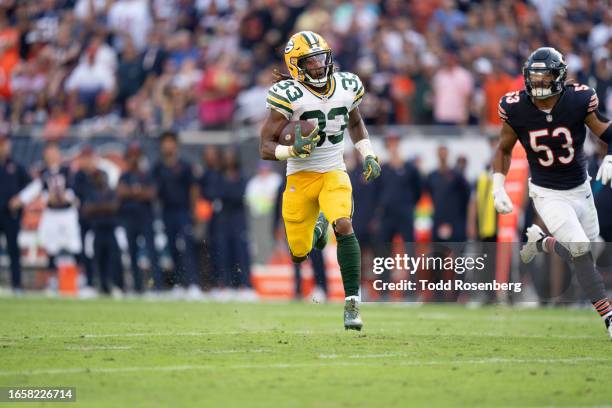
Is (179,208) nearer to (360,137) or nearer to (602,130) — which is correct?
(360,137)

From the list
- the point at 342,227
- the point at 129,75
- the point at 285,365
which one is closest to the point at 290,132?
the point at 342,227

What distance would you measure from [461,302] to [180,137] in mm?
4939

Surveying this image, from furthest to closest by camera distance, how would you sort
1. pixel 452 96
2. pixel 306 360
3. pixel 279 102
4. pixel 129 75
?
pixel 129 75 → pixel 452 96 → pixel 279 102 → pixel 306 360

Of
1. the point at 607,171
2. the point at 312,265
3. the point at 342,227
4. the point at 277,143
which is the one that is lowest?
the point at 312,265

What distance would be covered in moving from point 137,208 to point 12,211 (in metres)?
1.63

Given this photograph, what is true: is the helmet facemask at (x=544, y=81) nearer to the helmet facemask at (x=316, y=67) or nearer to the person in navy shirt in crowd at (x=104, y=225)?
the helmet facemask at (x=316, y=67)

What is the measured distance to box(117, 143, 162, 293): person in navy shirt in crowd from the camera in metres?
15.7

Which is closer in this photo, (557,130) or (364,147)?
(557,130)

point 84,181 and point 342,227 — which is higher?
point 84,181

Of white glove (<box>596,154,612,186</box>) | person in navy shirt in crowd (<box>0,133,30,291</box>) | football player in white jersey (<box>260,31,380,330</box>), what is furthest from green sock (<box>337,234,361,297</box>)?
person in navy shirt in crowd (<box>0,133,30,291</box>)


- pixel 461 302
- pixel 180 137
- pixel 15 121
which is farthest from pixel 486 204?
pixel 15 121

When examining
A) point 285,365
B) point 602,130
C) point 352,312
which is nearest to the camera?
point 285,365

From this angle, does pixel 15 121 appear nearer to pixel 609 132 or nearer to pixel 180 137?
pixel 180 137

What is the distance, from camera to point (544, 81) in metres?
8.38
